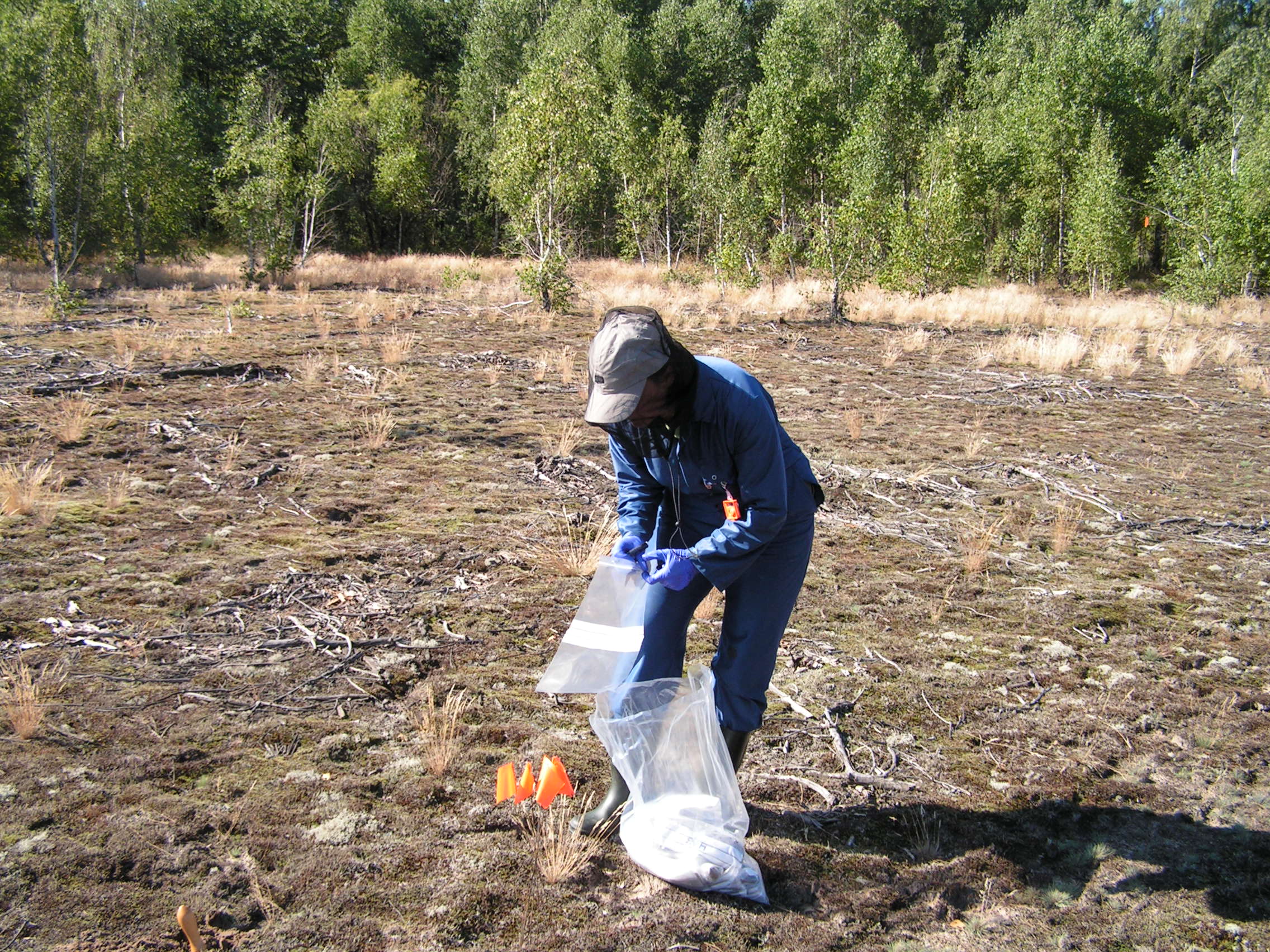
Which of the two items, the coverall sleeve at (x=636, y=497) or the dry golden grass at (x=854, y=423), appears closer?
the coverall sleeve at (x=636, y=497)

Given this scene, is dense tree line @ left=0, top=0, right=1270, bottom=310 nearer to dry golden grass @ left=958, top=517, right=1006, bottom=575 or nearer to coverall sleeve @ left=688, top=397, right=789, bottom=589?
dry golden grass @ left=958, top=517, right=1006, bottom=575

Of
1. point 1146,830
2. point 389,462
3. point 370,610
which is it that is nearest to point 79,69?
point 389,462

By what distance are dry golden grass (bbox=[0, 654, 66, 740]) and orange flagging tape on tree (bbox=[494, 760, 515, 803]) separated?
168cm

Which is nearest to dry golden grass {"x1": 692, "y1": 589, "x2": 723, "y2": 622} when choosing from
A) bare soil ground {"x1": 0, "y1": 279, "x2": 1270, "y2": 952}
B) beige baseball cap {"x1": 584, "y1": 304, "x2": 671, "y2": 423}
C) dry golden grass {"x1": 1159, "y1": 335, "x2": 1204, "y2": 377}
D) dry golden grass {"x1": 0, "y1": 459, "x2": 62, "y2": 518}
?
bare soil ground {"x1": 0, "y1": 279, "x2": 1270, "y2": 952}

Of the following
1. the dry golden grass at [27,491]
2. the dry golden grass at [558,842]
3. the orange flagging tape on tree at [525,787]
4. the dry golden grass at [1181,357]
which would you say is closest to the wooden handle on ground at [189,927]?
the dry golden grass at [558,842]

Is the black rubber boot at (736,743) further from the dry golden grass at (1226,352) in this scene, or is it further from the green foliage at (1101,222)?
the green foliage at (1101,222)

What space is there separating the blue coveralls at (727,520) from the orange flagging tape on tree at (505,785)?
627 mm

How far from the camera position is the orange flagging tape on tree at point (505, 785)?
2971 millimetres

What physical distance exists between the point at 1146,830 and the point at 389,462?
5.49 meters

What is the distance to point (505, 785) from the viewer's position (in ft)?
9.80

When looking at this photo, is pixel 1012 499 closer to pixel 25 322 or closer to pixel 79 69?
pixel 25 322

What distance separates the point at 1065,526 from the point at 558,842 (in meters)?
4.68

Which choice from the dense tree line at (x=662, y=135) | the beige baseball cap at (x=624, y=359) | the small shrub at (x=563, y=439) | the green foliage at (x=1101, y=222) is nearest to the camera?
the beige baseball cap at (x=624, y=359)

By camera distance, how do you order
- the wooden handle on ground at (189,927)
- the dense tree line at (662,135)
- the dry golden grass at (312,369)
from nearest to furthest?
the wooden handle on ground at (189,927), the dry golden grass at (312,369), the dense tree line at (662,135)
